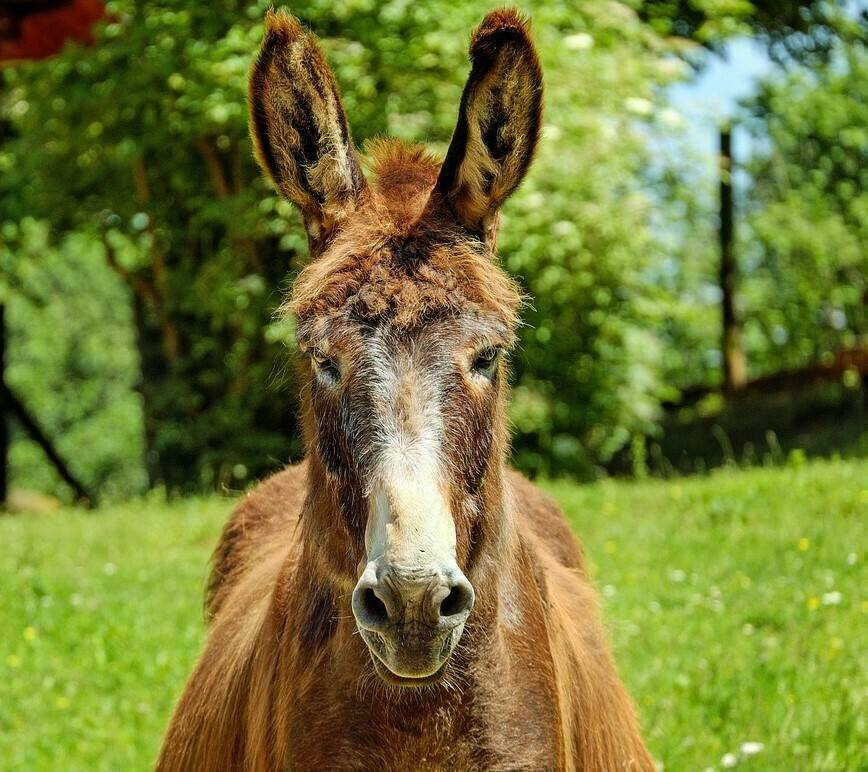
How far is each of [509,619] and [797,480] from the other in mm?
6573

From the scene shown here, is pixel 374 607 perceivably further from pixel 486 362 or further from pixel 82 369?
pixel 82 369

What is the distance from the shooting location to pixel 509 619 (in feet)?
9.56

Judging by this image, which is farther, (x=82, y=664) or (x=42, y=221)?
(x=42, y=221)

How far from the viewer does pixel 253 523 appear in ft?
15.2

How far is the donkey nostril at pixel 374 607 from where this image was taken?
7.68 ft

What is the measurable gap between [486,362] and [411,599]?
701mm

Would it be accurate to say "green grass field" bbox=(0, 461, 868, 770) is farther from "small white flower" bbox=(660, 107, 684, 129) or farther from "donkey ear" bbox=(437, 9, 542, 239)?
"small white flower" bbox=(660, 107, 684, 129)

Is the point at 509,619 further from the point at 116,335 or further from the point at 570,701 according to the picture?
the point at 116,335

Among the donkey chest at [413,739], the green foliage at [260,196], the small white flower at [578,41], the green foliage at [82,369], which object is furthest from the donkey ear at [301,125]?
the green foliage at [82,369]

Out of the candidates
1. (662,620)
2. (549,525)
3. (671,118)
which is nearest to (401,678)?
(549,525)

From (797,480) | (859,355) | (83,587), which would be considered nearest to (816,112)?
(859,355)

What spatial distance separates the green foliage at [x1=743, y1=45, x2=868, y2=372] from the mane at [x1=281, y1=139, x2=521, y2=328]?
1670 cm

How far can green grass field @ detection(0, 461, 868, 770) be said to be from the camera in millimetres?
5113

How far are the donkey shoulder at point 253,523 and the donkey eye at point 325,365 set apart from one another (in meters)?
1.51
